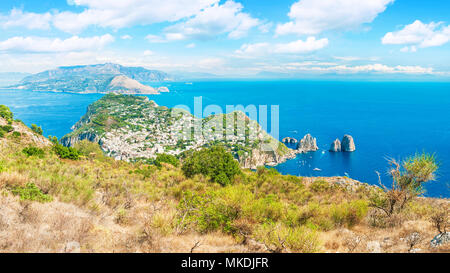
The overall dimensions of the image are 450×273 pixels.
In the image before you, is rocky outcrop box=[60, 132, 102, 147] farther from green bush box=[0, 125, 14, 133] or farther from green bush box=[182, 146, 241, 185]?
green bush box=[182, 146, 241, 185]

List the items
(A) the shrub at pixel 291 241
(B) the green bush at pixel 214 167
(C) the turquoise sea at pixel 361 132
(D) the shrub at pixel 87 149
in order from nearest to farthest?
(A) the shrub at pixel 291 241 < (B) the green bush at pixel 214 167 < (D) the shrub at pixel 87 149 < (C) the turquoise sea at pixel 361 132

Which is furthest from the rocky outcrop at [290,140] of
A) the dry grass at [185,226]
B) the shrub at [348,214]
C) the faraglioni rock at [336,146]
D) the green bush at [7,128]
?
the shrub at [348,214]

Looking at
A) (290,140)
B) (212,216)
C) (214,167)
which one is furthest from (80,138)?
(212,216)

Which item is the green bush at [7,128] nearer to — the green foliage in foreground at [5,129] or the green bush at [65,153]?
the green foliage in foreground at [5,129]

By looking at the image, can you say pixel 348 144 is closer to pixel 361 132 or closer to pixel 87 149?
pixel 361 132

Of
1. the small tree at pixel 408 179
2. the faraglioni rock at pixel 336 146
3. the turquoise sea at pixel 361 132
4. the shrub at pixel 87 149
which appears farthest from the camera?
the faraglioni rock at pixel 336 146
